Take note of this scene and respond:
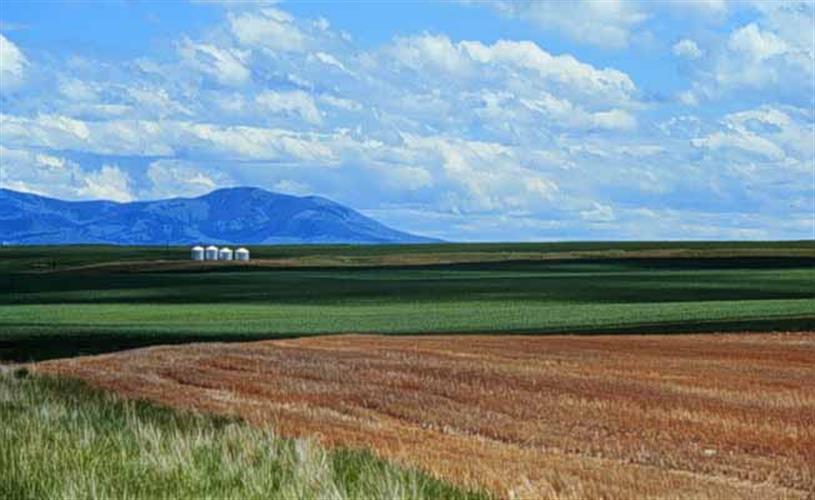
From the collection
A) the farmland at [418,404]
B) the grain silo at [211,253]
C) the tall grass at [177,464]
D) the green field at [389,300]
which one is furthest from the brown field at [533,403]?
the grain silo at [211,253]

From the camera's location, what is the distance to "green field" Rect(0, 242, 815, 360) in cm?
5425

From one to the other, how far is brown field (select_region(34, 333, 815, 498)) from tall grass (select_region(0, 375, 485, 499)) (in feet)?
3.96

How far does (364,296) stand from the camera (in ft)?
277

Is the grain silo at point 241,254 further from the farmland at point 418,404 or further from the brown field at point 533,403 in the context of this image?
the brown field at point 533,403

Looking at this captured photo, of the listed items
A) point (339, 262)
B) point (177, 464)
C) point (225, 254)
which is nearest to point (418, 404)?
point (177, 464)

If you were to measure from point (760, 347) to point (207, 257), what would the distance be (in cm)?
12849

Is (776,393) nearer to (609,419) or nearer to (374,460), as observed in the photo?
(609,419)

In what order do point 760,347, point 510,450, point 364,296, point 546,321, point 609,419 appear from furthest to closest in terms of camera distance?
point 364,296 < point 546,321 < point 760,347 < point 609,419 < point 510,450

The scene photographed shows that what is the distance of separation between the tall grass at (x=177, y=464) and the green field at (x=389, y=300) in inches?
1025

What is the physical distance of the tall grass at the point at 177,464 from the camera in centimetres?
1477

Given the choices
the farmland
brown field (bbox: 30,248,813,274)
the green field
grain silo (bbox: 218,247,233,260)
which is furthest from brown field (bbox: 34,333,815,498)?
grain silo (bbox: 218,247,233,260)

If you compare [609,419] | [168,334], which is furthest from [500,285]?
[609,419]

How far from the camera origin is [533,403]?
26781 mm

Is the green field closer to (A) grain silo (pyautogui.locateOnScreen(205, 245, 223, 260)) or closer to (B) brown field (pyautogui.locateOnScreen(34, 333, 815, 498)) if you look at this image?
(B) brown field (pyautogui.locateOnScreen(34, 333, 815, 498))
